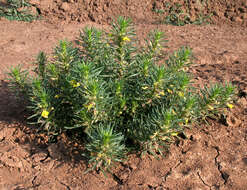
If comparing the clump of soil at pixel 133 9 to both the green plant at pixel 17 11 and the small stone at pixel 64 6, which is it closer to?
the small stone at pixel 64 6

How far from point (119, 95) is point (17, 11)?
18.9 ft

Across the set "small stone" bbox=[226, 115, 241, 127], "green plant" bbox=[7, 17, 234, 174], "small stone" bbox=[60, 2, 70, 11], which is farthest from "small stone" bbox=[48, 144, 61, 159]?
"small stone" bbox=[60, 2, 70, 11]

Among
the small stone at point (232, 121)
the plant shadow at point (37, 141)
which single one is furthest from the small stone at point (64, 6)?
the small stone at point (232, 121)

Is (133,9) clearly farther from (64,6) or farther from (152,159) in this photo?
(152,159)

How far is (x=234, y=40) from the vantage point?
5902 millimetres

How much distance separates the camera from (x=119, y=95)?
2697 millimetres

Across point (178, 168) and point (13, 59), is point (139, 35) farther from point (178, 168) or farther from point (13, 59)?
point (178, 168)

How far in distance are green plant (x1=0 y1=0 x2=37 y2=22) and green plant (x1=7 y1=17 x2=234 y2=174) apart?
449 centimetres

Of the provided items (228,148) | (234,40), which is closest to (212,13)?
(234,40)

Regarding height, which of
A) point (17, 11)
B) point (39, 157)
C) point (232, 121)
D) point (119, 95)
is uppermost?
point (17, 11)

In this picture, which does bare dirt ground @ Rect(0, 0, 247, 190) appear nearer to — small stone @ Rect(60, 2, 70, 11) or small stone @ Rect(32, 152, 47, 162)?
small stone @ Rect(32, 152, 47, 162)

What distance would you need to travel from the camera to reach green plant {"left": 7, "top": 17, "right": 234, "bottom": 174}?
249 cm

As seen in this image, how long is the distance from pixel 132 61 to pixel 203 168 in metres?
1.45

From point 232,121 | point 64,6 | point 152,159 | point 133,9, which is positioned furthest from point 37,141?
point 133,9
